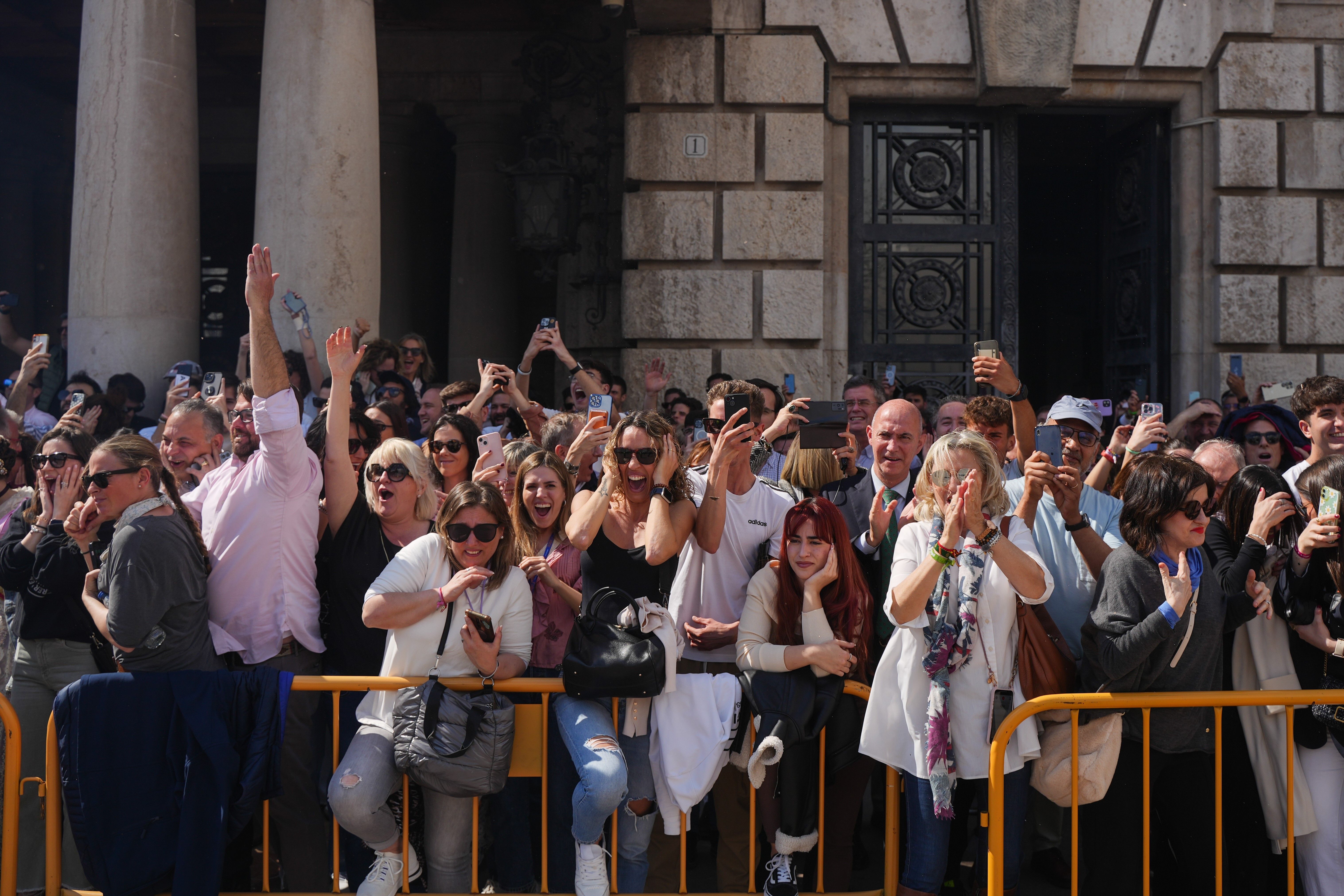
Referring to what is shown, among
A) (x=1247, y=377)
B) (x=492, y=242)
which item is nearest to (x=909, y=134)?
(x=1247, y=377)

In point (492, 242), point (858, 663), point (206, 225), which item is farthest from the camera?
point (206, 225)

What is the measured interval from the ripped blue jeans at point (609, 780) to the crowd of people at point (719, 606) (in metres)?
0.01

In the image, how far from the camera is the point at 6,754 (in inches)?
154

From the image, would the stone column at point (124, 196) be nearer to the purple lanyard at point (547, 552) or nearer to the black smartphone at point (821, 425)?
the purple lanyard at point (547, 552)

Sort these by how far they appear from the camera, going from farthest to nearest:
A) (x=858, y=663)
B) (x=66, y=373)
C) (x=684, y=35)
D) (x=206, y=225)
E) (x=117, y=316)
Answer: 1. (x=206, y=225)
2. (x=684, y=35)
3. (x=66, y=373)
4. (x=117, y=316)
5. (x=858, y=663)

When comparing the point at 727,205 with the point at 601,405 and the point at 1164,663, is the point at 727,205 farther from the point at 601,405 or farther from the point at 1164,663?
the point at 1164,663

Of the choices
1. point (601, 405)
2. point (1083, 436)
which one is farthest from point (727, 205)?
point (1083, 436)

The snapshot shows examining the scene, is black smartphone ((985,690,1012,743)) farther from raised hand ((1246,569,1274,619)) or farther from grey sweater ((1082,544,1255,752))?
raised hand ((1246,569,1274,619))

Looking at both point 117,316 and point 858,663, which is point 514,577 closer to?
point 858,663

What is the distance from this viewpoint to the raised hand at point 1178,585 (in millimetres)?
3762

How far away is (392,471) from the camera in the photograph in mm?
4531

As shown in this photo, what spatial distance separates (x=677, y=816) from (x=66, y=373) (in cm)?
710

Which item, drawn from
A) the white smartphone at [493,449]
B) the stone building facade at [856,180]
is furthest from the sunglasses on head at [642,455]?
the stone building facade at [856,180]

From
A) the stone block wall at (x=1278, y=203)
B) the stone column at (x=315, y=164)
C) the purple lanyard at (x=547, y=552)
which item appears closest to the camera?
the purple lanyard at (x=547, y=552)
